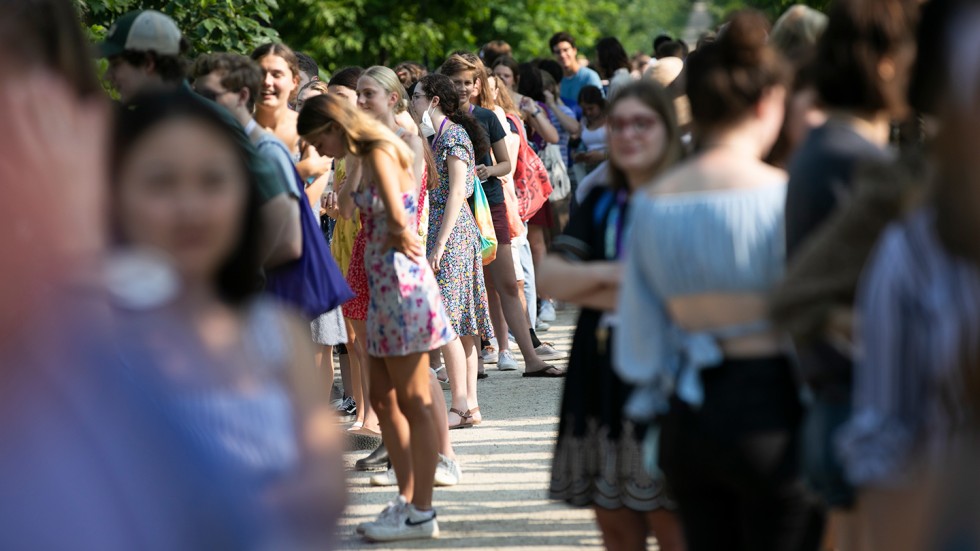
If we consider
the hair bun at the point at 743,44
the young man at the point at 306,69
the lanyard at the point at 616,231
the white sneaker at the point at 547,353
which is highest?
the hair bun at the point at 743,44

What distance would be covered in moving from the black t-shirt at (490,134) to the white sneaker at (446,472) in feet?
9.14

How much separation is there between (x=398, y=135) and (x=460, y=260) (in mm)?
1985

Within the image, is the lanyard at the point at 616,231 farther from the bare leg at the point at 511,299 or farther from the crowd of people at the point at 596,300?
the bare leg at the point at 511,299

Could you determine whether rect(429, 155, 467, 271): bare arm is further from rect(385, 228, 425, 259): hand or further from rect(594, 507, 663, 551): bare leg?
rect(594, 507, 663, 551): bare leg

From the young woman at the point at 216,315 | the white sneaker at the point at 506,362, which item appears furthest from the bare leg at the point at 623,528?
the white sneaker at the point at 506,362

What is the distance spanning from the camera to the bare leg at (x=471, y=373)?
26.6ft

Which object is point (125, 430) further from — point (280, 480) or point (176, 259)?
point (176, 259)

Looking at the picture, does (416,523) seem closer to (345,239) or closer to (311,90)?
(345,239)

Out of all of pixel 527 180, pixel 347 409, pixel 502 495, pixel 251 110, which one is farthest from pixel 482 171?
pixel 251 110

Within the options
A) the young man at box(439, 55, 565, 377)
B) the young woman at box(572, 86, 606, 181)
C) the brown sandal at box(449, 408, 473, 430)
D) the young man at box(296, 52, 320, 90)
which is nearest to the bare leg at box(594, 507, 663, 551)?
the brown sandal at box(449, 408, 473, 430)

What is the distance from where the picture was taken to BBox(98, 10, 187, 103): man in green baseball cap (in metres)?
5.05

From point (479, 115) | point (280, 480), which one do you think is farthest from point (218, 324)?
point (479, 115)

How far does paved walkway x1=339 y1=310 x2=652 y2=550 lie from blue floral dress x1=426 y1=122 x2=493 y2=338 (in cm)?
61

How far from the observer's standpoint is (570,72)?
14828mm
